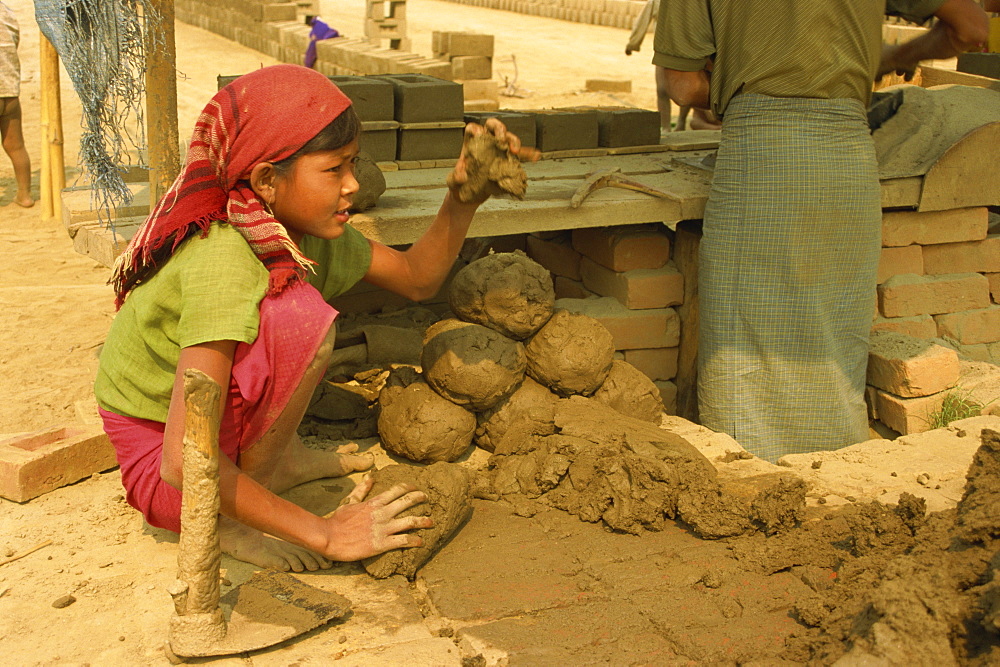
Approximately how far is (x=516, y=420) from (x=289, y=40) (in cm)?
1259

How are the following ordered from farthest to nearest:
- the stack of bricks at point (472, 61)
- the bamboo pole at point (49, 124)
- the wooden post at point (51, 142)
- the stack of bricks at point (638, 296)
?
the stack of bricks at point (472, 61) → the wooden post at point (51, 142) → the bamboo pole at point (49, 124) → the stack of bricks at point (638, 296)

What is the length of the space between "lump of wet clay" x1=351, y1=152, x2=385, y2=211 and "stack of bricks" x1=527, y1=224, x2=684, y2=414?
3.11 ft

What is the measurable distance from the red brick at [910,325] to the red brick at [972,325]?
86mm

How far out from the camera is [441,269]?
3.07m

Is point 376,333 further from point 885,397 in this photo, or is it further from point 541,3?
point 541,3

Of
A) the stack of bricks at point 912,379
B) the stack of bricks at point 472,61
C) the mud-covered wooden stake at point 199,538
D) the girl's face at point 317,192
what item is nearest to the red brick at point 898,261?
the stack of bricks at point 912,379

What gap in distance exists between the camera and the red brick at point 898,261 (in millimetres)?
4469

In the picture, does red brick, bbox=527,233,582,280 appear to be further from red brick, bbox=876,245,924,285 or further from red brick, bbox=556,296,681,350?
red brick, bbox=876,245,924,285

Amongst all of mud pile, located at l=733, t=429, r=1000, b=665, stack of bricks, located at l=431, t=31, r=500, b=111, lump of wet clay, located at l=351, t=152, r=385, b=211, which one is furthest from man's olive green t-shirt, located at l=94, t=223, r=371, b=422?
stack of bricks, located at l=431, t=31, r=500, b=111

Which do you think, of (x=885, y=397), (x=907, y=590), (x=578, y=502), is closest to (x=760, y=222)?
(x=885, y=397)

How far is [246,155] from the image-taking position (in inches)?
91.6

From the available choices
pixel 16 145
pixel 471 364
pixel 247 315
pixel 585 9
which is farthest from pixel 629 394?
pixel 585 9

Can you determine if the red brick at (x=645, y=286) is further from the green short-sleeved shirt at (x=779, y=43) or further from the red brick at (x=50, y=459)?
the red brick at (x=50, y=459)

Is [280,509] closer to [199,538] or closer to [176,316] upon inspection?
[199,538]
